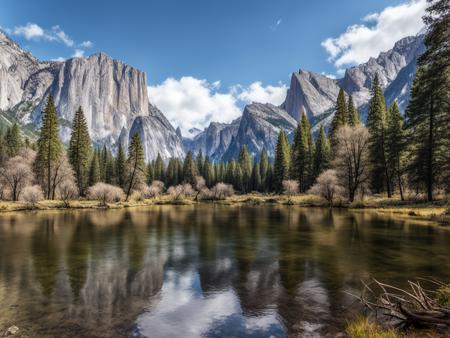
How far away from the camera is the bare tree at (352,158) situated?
5100 centimetres

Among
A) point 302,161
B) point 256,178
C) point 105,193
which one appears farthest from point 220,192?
point 105,193

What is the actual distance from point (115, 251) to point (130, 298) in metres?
9.03

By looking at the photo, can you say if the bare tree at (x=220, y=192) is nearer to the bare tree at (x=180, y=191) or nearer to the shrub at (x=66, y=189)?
the bare tree at (x=180, y=191)

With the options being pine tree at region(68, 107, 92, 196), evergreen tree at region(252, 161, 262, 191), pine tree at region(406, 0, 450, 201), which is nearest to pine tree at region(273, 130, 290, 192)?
evergreen tree at region(252, 161, 262, 191)

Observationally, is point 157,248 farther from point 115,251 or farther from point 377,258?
point 377,258

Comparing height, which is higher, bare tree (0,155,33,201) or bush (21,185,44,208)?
bare tree (0,155,33,201)

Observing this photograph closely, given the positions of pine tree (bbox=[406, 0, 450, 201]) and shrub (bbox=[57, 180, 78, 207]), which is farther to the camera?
shrub (bbox=[57, 180, 78, 207])

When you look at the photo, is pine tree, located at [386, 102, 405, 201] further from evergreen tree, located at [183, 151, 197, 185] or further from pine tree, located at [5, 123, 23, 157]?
pine tree, located at [5, 123, 23, 157]

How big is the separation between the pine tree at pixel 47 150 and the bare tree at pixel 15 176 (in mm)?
2859

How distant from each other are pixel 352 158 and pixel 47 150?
56998mm

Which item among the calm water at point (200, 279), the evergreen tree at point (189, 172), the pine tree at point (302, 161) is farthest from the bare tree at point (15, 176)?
the pine tree at point (302, 161)

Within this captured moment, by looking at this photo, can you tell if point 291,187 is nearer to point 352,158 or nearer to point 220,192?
point 352,158

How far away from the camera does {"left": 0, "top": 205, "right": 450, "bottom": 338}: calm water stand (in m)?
8.53

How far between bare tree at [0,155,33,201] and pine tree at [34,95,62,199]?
2859mm
